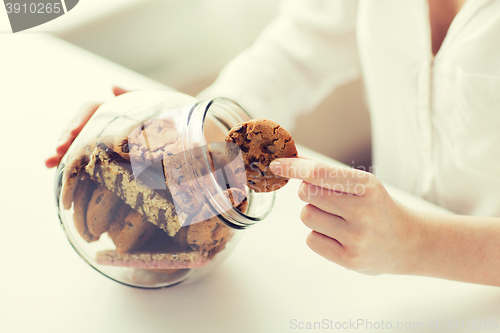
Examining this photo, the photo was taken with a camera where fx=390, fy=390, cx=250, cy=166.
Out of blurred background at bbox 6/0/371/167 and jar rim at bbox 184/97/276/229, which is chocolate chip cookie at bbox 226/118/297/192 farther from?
blurred background at bbox 6/0/371/167

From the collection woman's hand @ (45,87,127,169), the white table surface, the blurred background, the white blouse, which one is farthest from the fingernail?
the blurred background

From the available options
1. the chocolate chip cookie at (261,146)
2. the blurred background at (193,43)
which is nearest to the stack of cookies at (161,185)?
the chocolate chip cookie at (261,146)

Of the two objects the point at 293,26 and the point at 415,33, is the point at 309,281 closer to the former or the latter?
the point at 415,33

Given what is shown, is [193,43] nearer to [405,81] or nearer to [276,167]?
[405,81]

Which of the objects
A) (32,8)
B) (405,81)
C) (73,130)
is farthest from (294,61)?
(32,8)

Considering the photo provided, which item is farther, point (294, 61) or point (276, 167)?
point (294, 61)

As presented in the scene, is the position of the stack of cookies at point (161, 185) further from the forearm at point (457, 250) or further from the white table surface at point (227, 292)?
the forearm at point (457, 250)

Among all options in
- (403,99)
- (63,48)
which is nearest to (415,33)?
(403,99)
